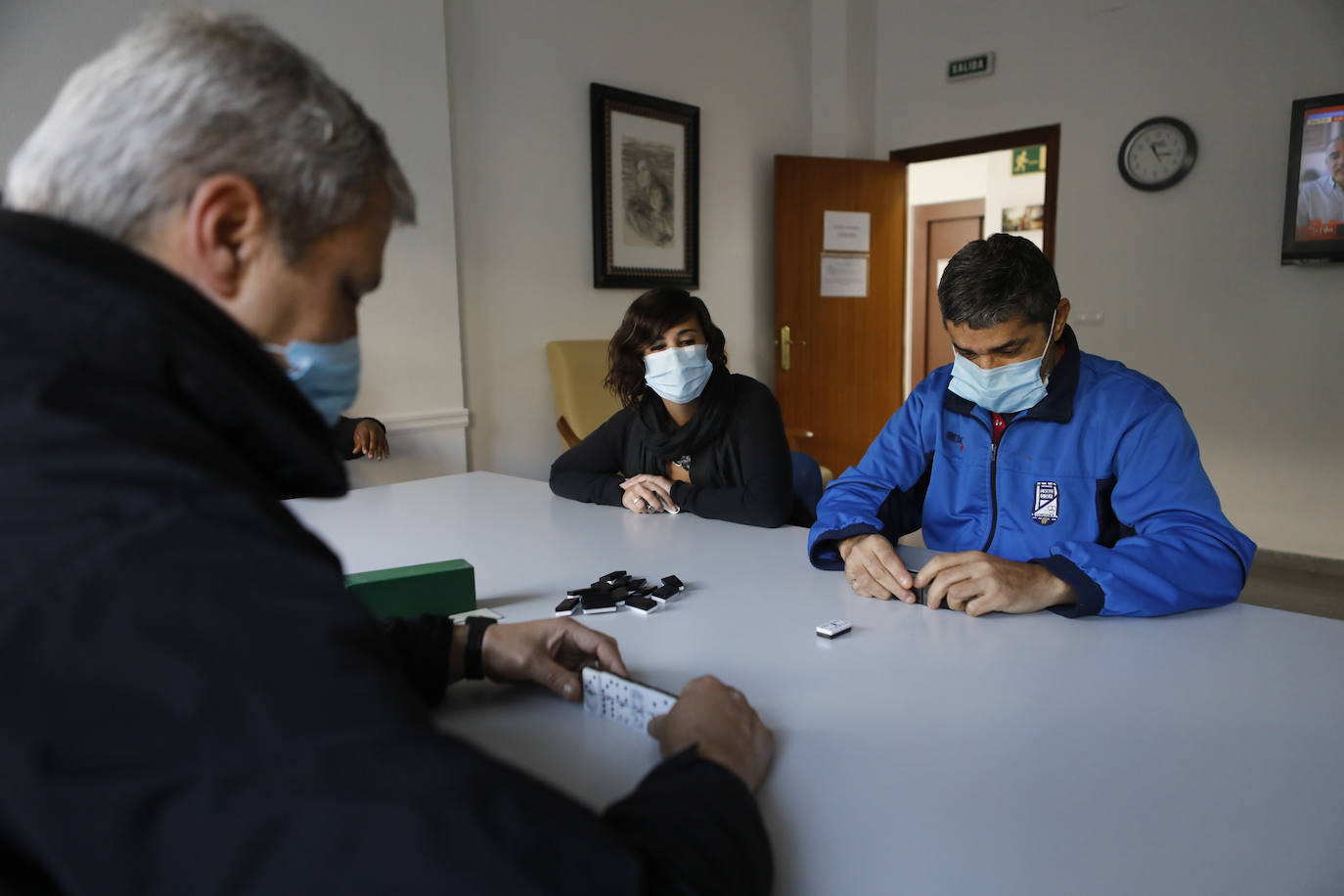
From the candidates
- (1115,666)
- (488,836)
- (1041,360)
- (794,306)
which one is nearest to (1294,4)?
(794,306)

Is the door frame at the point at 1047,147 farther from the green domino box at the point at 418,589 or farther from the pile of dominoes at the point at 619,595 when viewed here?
the green domino box at the point at 418,589

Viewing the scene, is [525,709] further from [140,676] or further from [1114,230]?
[1114,230]

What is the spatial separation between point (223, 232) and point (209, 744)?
323mm

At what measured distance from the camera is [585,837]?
48 centimetres

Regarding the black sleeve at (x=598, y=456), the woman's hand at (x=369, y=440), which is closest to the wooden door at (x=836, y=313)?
the black sleeve at (x=598, y=456)

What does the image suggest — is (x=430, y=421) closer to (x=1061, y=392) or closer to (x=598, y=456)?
(x=598, y=456)

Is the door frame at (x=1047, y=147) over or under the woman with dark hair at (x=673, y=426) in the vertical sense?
over

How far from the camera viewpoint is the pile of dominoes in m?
1.30

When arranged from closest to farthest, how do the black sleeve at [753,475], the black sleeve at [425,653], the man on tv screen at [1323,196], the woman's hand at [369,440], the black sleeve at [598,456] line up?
the black sleeve at [425,653] < the black sleeve at [753,475] < the black sleeve at [598,456] < the woman's hand at [369,440] < the man on tv screen at [1323,196]

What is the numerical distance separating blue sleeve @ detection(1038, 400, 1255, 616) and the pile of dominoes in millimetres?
587

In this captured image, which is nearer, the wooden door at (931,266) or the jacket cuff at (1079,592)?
the jacket cuff at (1079,592)

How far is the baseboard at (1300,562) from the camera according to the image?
4.01m

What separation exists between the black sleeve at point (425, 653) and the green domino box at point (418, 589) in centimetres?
23

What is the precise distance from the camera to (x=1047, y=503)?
1.63 metres
